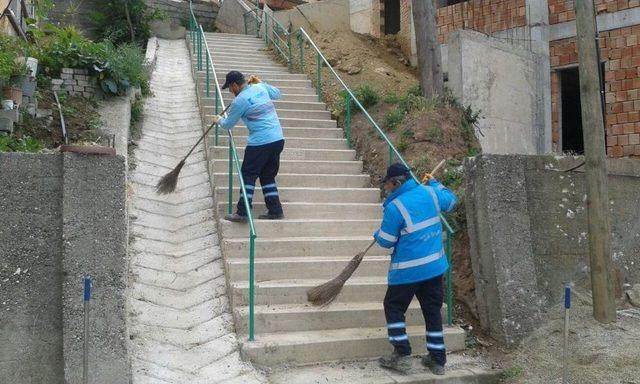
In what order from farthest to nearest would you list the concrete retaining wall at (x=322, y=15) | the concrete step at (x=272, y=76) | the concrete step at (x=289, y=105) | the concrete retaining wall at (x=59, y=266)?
1. the concrete retaining wall at (x=322, y=15)
2. the concrete step at (x=272, y=76)
3. the concrete step at (x=289, y=105)
4. the concrete retaining wall at (x=59, y=266)

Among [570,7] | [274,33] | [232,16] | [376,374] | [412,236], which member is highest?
[232,16]

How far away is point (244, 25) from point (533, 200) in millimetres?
13682

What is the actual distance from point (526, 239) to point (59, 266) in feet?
13.4

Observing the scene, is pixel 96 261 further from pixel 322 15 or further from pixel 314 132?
pixel 322 15

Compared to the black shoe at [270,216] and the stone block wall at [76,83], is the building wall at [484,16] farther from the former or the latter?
the black shoe at [270,216]

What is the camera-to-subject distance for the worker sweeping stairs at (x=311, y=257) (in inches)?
218

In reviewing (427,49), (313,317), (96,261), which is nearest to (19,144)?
(96,261)

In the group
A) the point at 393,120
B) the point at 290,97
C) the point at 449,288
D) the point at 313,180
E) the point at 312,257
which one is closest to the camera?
the point at 449,288

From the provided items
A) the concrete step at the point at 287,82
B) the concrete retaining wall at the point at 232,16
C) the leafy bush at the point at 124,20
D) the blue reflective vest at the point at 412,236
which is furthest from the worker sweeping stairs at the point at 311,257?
the concrete retaining wall at the point at 232,16

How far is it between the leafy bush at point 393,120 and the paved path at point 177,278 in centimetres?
259

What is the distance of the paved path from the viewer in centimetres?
512

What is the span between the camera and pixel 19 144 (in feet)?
23.0

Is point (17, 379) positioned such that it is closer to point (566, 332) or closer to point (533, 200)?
point (566, 332)

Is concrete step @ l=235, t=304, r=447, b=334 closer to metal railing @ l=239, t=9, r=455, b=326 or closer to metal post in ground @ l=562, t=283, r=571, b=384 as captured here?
metal railing @ l=239, t=9, r=455, b=326
